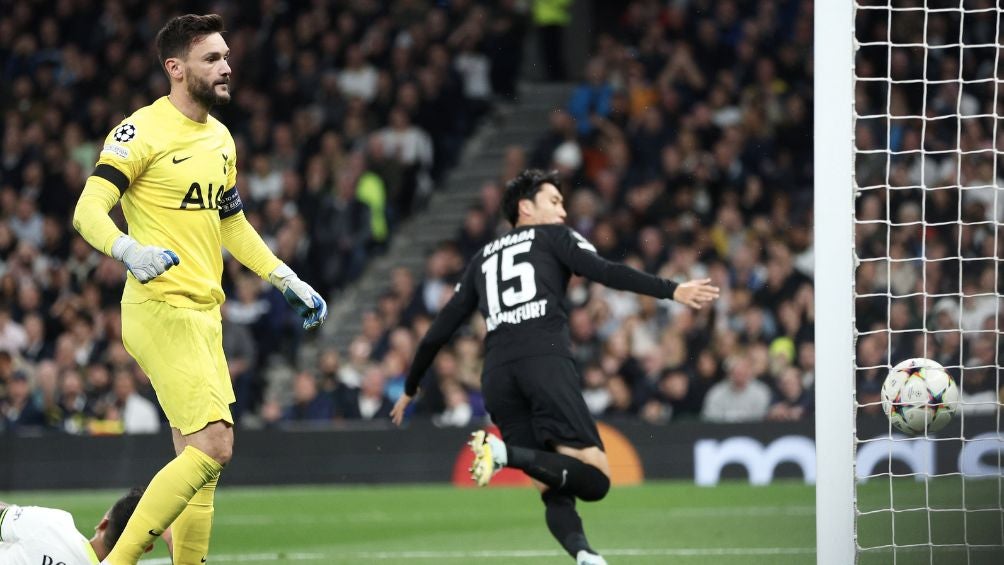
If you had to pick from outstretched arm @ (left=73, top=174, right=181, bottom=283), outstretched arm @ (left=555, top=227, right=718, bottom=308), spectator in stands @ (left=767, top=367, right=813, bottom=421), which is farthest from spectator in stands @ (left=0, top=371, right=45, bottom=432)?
outstretched arm @ (left=73, top=174, right=181, bottom=283)

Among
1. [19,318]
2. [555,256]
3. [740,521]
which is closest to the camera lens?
[555,256]

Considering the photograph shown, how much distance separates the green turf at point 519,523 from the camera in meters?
8.67

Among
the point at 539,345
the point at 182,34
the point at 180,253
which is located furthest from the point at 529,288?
the point at 182,34

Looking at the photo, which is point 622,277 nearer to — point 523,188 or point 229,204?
point 523,188

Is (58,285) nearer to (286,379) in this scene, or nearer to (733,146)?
(286,379)

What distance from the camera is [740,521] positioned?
10.3 m

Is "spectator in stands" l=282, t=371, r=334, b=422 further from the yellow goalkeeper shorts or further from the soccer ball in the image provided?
the yellow goalkeeper shorts

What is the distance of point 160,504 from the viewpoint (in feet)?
18.8

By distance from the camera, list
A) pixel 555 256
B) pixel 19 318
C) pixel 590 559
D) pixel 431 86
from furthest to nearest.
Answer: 1. pixel 431 86
2. pixel 19 318
3. pixel 555 256
4. pixel 590 559

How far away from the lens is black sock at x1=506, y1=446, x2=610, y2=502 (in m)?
6.68

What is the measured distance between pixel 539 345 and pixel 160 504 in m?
2.02

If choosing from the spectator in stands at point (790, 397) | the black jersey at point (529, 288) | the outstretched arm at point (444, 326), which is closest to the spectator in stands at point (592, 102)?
the spectator in stands at point (790, 397)

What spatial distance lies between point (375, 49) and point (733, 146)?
15.6 ft

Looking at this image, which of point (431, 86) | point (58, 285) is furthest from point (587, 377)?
point (58, 285)
